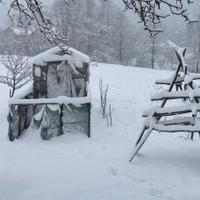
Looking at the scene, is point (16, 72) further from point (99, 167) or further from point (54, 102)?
point (99, 167)

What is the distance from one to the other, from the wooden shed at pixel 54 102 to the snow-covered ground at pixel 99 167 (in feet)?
0.90

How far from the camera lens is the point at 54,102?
9570 mm

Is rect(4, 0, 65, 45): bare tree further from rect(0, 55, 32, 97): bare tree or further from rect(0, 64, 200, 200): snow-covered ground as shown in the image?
rect(0, 55, 32, 97): bare tree

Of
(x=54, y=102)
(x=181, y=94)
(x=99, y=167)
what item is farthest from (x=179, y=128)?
(x=54, y=102)

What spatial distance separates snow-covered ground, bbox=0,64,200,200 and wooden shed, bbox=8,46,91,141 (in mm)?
275

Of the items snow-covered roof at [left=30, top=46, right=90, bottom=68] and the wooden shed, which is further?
snow-covered roof at [left=30, top=46, right=90, bottom=68]

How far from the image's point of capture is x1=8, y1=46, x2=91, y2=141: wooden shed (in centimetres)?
959

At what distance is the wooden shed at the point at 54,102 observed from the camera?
31.5 ft

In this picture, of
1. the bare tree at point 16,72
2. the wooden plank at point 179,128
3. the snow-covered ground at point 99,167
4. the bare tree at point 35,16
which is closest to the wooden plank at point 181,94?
the wooden plank at point 179,128

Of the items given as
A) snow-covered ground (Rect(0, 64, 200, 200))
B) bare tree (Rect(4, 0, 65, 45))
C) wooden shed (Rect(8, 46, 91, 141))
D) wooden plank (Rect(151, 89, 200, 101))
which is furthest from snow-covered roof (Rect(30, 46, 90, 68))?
bare tree (Rect(4, 0, 65, 45))

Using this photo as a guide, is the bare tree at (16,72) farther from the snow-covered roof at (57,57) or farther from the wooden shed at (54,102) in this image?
the snow-covered roof at (57,57)

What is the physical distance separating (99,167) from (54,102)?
2920 millimetres

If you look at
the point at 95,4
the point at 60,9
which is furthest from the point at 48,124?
the point at 95,4

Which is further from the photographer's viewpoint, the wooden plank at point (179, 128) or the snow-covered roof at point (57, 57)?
the snow-covered roof at point (57, 57)
